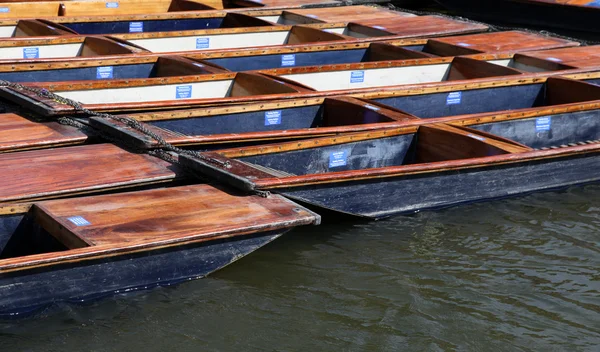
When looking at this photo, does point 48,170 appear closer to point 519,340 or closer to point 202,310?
point 202,310

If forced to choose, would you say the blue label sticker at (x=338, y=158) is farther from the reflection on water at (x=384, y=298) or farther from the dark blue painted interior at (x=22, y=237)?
the dark blue painted interior at (x=22, y=237)

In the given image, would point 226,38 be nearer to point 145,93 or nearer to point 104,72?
point 104,72

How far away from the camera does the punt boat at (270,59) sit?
8.16m

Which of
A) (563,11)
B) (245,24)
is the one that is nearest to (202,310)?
(245,24)

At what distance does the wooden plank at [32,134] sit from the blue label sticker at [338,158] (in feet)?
5.44

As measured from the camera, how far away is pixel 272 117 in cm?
738

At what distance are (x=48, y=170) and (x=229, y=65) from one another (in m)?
3.38

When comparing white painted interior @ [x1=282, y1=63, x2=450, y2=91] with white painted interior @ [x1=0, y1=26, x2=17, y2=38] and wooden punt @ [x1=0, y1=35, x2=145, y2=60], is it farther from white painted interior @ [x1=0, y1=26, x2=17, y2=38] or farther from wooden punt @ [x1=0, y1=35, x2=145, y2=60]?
white painted interior @ [x1=0, y1=26, x2=17, y2=38]

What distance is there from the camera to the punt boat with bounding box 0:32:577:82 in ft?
26.8

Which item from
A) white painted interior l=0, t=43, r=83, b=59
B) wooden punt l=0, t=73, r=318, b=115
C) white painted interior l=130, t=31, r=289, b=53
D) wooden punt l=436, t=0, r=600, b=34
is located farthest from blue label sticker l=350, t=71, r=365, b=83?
wooden punt l=436, t=0, r=600, b=34

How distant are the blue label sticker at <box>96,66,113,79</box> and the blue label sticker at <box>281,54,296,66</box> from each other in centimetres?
169

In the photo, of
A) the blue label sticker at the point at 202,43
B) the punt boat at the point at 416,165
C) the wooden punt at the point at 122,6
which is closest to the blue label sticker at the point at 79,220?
the punt boat at the point at 416,165

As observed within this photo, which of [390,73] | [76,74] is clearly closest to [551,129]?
[390,73]

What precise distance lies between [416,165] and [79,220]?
229 cm
